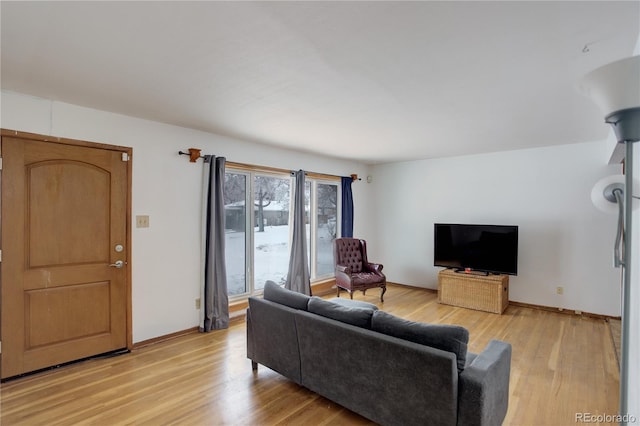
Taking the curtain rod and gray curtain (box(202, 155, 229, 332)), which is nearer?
the curtain rod

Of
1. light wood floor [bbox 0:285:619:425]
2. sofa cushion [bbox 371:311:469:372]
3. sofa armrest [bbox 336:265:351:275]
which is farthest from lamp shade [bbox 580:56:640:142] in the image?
sofa armrest [bbox 336:265:351:275]

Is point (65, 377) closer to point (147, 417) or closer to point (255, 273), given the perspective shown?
point (147, 417)

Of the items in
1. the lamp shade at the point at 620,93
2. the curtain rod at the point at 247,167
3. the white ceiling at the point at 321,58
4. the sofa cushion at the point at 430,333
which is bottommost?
the sofa cushion at the point at 430,333

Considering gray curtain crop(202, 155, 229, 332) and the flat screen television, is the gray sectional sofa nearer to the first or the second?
gray curtain crop(202, 155, 229, 332)

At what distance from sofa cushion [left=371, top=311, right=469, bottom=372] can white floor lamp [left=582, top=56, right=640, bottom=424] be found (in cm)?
92

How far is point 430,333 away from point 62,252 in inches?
128

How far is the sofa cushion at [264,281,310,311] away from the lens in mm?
2672

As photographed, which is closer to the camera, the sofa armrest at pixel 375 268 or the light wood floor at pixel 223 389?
the light wood floor at pixel 223 389

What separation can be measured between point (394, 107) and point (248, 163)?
225cm

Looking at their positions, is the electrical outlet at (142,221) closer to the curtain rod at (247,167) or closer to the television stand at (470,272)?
the curtain rod at (247,167)

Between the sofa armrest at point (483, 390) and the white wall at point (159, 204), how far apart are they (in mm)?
3133

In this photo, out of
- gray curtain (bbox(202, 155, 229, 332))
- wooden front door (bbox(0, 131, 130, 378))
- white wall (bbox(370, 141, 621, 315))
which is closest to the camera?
wooden front door (bbox(0, 131, 130, 378))

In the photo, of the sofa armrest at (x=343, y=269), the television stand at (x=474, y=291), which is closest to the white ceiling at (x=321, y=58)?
the television stand at (x=474, y=291)

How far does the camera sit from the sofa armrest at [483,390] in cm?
177
